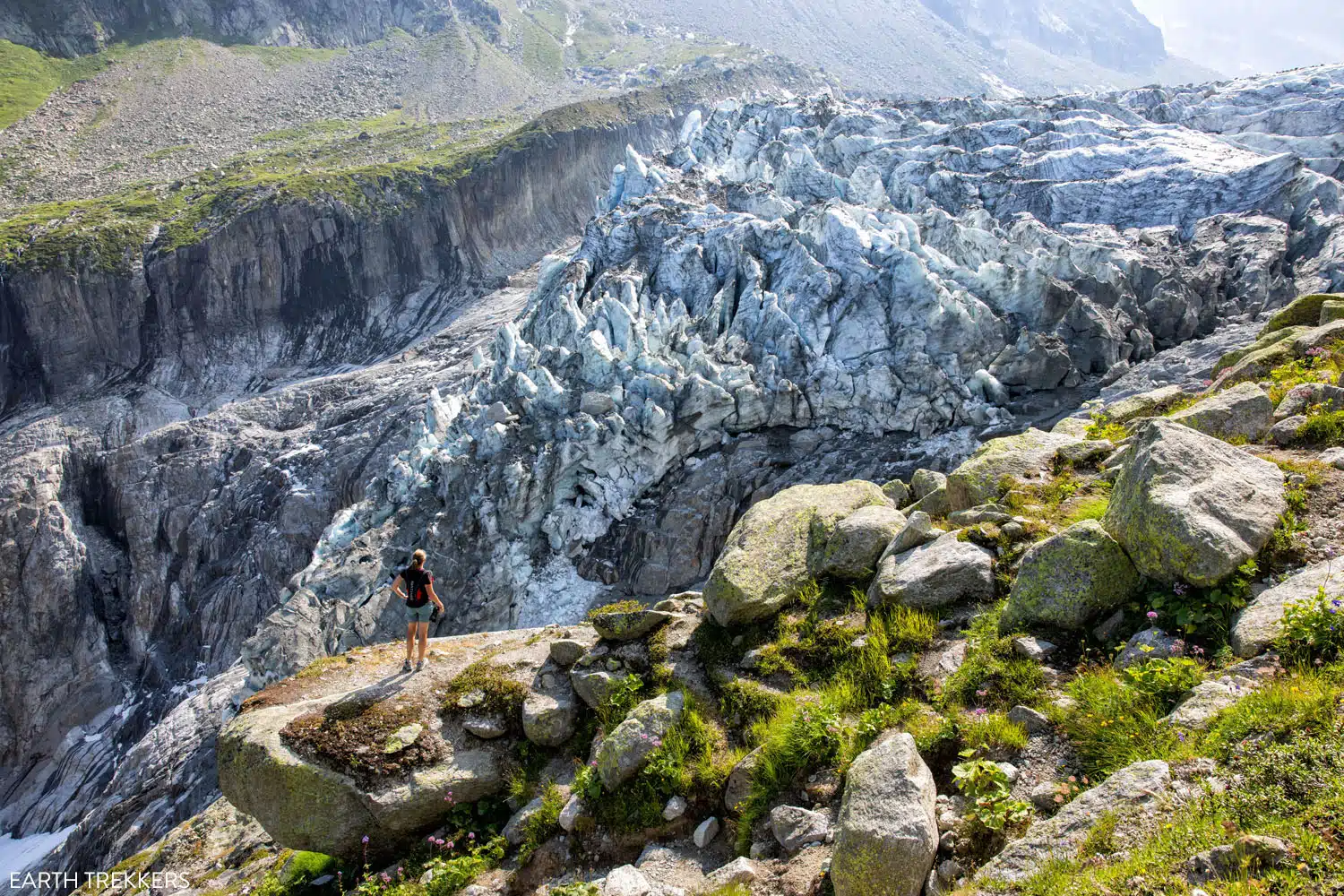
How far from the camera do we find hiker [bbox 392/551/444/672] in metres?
9.06

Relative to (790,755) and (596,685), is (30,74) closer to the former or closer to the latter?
(596,685)

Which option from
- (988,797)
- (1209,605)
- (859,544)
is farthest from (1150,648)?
(859,544)

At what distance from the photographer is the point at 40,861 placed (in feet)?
100

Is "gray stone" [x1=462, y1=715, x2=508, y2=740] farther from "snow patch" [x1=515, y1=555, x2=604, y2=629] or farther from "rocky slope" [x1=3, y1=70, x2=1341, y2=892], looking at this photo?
"rocky slope" [x1=3, y1=70, x2=1341, y2=892]

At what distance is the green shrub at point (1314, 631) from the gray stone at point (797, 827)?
331cm

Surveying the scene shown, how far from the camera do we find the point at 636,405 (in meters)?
31.7

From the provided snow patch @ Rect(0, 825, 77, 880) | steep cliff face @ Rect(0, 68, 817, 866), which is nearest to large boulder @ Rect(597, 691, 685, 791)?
steep cliff face @ Rect(0, 68, 817, 866)

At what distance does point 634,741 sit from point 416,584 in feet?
15.6

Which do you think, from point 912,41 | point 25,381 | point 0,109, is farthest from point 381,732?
point 912,41

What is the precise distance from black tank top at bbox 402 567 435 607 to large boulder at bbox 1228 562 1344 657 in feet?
29.5

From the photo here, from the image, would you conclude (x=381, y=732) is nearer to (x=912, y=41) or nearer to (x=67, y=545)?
(x=67, y=545)

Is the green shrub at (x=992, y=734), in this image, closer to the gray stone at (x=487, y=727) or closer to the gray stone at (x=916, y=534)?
the gray stone at (x=916, y=534)

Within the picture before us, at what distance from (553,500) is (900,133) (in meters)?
43.6

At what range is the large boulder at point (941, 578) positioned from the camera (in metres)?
6.71
